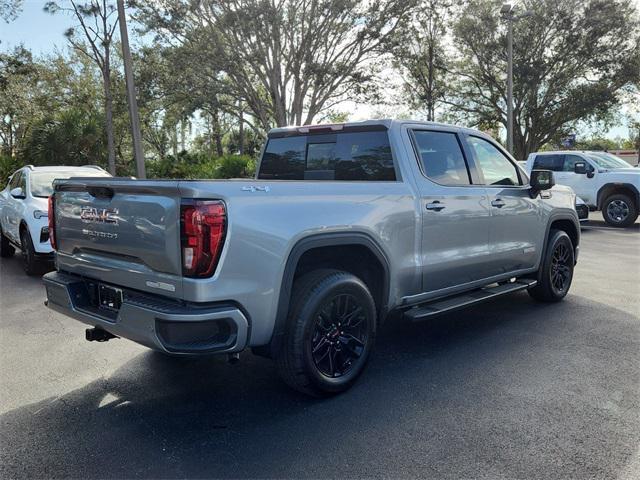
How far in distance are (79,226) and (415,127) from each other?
2.69 m

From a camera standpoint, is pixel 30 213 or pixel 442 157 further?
pixel 30 213

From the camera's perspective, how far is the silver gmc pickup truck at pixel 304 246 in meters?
3.03

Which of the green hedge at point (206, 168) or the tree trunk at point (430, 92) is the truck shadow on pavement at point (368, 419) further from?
Result: the tree trunk at point (430, 92)

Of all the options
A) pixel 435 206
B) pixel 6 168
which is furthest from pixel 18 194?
pixel 6 168

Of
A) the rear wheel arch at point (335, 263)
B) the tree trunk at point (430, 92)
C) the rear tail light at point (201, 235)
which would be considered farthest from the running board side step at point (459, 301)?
the tree trunk at point (430, 92)

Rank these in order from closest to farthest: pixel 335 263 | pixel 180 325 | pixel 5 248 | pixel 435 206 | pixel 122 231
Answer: pixel 180 325 < pixel 122 231 < pixel 335 263 < pixel 435 206 < pixel 5 248

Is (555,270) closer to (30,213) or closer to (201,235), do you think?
(201,235)

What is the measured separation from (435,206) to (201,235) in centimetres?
210

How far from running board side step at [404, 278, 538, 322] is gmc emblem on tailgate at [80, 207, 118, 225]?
2192mm

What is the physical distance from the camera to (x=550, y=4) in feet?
88.3

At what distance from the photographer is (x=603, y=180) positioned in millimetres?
13938

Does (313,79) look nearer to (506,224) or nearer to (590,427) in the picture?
(506,224)

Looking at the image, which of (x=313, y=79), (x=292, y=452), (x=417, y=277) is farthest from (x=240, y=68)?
(x=292, y=452)

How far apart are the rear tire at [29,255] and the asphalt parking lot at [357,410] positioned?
9.44 feet
